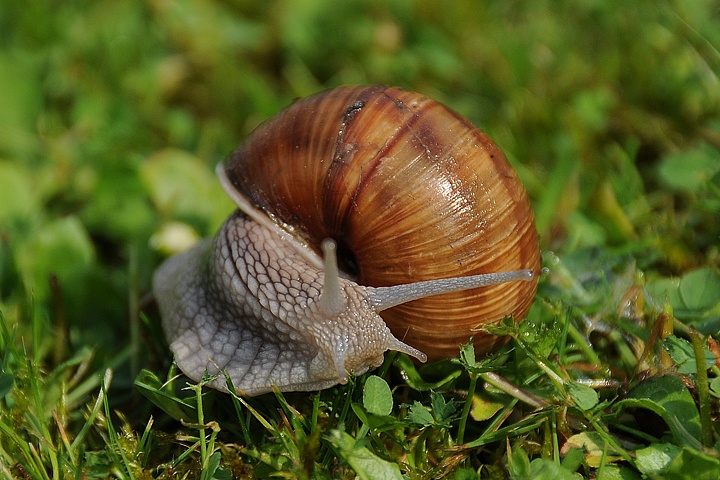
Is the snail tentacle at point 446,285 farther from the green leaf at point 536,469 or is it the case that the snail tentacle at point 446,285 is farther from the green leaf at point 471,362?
the green leaf at point 536,469

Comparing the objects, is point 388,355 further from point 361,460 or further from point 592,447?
point 592,447

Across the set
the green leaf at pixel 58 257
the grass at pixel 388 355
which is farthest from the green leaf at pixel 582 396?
the green leaf at pixel 58 257

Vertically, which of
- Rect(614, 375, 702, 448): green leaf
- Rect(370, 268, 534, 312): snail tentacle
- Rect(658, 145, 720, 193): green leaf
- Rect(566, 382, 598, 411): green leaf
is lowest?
Rect(614, 375, 702, 448): green leaf

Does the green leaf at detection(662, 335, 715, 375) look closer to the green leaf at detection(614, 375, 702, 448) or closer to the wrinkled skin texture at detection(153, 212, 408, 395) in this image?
the green leaf at detection(614, 375, 702, 448)

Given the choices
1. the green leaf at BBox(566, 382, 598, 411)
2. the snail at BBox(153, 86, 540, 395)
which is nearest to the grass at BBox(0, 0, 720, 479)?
the green leaf at BBox(566, 382, 598, 411)

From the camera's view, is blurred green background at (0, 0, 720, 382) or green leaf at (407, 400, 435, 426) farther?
blurred green background at (0, 0, 720, 382)

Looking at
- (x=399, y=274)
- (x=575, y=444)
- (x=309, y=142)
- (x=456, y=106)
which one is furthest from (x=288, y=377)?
(x=456, y=106)
